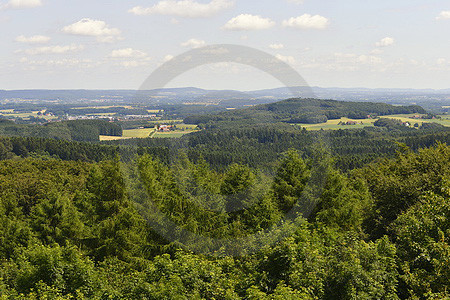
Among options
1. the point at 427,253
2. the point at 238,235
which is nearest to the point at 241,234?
the point at 238,235

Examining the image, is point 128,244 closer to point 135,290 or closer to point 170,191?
point 170,191

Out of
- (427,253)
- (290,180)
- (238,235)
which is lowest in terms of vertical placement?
(238,235)

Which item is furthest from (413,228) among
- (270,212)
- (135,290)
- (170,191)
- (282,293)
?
(170,191)

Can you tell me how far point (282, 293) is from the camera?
1520 centimetres

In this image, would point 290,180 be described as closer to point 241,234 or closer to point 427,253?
point 241,234

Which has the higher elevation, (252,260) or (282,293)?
(282,293)

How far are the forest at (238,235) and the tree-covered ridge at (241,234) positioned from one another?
0.10m

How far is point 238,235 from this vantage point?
29469mm

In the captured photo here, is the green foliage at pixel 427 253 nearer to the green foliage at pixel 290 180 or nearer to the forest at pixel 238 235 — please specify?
the forest at pixel 238 235

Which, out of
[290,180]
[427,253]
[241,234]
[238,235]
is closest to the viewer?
[427,253]

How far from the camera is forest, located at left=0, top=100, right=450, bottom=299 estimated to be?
1761 cm

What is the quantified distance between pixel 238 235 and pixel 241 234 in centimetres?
27

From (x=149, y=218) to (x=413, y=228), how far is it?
72.0 ft

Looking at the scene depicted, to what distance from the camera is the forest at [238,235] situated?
1761 cm
